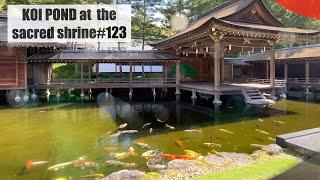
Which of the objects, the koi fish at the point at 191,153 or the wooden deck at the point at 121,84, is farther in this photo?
the wooden deck at the point at 121,84

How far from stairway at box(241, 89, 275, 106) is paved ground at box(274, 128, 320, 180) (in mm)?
9567

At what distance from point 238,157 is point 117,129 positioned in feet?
21.0

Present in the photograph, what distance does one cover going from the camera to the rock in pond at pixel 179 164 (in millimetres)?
8313

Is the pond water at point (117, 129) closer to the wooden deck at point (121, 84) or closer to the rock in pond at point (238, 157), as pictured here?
the rock in pond at point (238, 157)

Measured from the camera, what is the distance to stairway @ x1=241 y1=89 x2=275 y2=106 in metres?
19.6

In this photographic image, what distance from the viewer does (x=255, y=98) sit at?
800 inches

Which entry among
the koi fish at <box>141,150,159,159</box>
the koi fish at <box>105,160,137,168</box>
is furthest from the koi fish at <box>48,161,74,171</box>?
the koi fish at <box>141,150,159,159</box>

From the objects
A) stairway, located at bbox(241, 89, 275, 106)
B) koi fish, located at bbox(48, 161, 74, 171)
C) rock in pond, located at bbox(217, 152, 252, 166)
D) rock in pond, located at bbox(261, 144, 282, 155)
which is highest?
stairway, located at bbox(241, 89, 275, 106)

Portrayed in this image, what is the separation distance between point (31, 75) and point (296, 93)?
24.1 meters

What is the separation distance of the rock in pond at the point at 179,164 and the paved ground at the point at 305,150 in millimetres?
2335

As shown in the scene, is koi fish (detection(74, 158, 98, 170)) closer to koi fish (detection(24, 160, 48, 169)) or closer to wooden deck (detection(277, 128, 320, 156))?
koi fish (detection(24, 160, 48, 169))

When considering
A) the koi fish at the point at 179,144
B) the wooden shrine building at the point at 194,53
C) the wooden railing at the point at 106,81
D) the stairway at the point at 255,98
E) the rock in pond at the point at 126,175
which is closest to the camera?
the rock in pond at the point at 126,175

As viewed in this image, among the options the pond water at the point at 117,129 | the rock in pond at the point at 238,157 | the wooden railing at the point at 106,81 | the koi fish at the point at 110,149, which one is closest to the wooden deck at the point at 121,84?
the wooden railing at the point at 106,81

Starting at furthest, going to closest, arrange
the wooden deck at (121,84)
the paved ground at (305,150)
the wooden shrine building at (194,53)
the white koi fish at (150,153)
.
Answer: the wooden deck at (121,84), the wooden shrine building at (194,53), the white koi fish at (150,153), the paved ground at (305,150)
